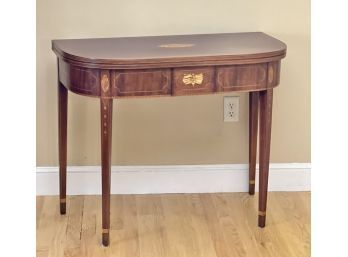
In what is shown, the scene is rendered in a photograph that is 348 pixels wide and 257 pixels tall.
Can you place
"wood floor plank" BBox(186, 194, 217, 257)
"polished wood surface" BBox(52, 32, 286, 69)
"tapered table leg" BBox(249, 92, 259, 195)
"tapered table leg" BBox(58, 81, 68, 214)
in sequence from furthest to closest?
"tapered table leg" BBox(249, 92, 259, 195) → "tapered table leg" BBox(58, 81, 68, 214) → "wood floor plank" BBox(186, 194, 217, 257) → "polished wood surface" BBox(52, 32, 286, 69)

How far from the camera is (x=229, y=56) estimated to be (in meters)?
2.04

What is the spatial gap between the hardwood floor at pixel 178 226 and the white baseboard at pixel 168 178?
4 cm

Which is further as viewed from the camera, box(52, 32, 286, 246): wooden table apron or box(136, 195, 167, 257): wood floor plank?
box(136, 195, 167, 257): wood floor plank

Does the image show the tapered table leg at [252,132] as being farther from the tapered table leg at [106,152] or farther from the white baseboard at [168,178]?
the tapered table leg at [106,152]

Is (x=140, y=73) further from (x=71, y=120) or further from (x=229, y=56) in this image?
(x=71, y=120)

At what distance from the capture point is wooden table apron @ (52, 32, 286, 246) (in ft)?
6.52

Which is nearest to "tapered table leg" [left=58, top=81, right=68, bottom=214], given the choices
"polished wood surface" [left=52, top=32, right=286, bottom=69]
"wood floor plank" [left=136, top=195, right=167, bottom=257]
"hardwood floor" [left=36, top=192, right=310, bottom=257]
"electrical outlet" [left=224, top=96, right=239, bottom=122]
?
"hardwood floor" [left=36, top=192, right=310, bottom=257]

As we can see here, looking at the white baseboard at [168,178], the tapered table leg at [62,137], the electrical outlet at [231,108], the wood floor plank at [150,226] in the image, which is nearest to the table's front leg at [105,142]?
the wood floor plank at [150,226]

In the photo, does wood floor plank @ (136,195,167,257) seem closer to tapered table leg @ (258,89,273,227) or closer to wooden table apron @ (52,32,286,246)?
wooden table apron @ (52,32,286,246)

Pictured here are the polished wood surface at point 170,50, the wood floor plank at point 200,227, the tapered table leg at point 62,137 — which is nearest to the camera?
the polished wood surface at point 170,50

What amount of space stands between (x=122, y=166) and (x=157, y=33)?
58cm

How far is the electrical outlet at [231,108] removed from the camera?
2590mm
